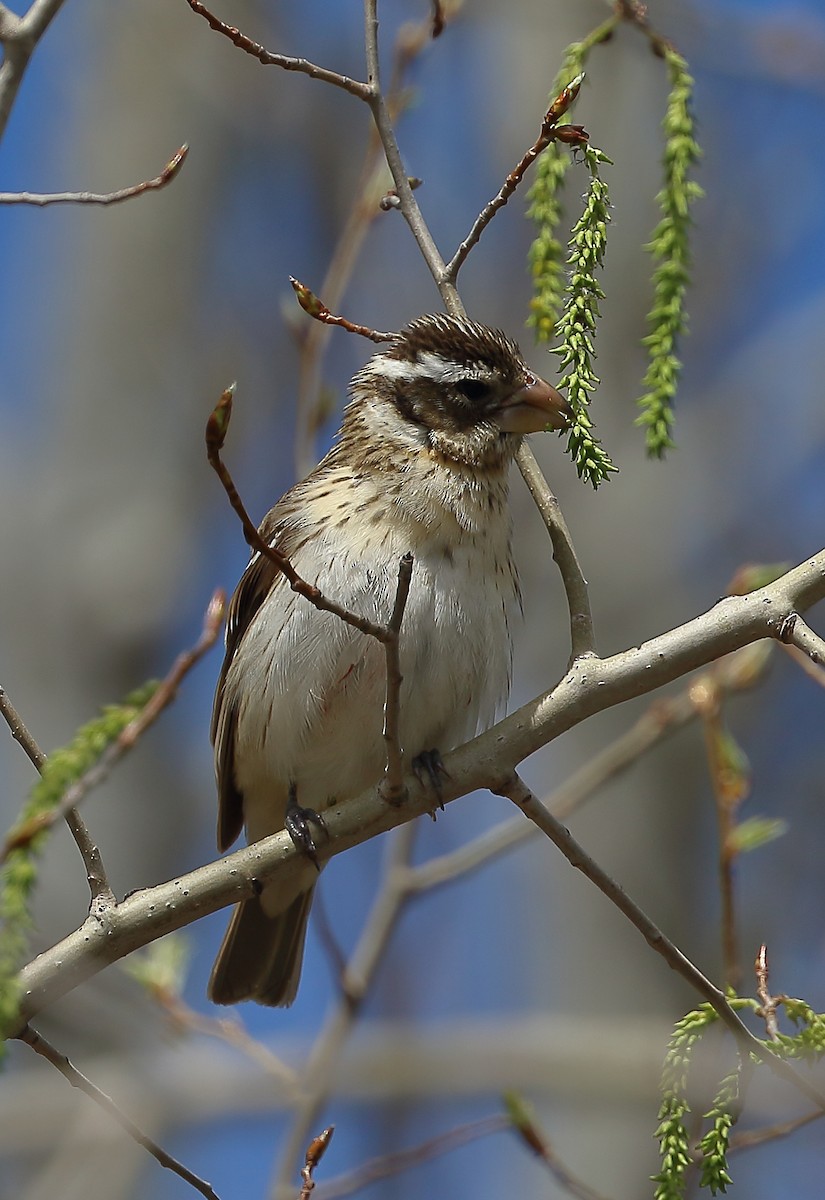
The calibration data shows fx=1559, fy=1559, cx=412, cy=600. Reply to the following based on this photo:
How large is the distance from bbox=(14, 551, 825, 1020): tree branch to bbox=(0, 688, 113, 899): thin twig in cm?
10

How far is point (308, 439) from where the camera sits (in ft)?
19.4

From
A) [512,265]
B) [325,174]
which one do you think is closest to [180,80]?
[325,174]

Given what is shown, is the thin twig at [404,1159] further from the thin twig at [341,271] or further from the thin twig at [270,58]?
the thin twig at [270,58]

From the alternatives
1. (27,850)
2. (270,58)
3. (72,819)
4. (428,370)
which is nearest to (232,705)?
(428,370)

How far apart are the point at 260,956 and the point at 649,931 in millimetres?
2452

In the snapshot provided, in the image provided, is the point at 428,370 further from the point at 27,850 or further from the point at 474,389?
the point at 27,850

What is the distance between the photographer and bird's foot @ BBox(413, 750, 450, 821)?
3.93 m

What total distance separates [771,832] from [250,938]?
201 centimetres

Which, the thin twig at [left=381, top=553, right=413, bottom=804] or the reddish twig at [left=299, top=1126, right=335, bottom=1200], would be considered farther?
the reddish twig at [left=299, top=1126, right=335, bottom=1200]

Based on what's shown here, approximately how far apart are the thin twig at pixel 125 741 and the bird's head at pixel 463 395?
1249 millimetres

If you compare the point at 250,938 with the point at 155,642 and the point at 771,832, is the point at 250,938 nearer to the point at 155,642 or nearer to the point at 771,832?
the point at 771,832

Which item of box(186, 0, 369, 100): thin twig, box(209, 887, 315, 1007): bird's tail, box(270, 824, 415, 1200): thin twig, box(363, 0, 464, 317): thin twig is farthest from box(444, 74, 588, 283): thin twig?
box(209, 887, 315, 1007): bird's tail

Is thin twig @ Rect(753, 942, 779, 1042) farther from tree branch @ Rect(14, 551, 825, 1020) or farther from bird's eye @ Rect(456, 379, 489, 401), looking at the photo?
bird's eye @ Rect(456, 379, 489, 401)

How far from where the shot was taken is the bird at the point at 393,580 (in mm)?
4664
